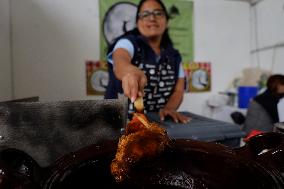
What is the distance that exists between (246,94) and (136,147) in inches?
92.2

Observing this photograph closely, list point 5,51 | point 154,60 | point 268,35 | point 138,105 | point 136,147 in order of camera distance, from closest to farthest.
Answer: point 136,147 → point 138,105 → point 154,60 → point 5,51 → point 268,35

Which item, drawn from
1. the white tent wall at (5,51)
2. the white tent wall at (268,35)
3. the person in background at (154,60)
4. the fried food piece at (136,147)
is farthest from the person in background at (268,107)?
the white tent wall at (5,51)

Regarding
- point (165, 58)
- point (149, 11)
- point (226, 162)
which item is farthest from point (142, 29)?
point (226, 162)

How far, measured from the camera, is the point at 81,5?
2.48m

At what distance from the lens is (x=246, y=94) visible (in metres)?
2.61

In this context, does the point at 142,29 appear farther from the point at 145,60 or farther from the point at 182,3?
the point at 182,3

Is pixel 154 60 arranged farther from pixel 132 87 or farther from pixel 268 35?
pixel 268 35

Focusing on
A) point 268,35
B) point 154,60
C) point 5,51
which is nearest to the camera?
point 154,60

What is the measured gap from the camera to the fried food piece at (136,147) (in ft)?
1.63

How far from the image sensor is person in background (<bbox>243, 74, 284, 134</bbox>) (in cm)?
190

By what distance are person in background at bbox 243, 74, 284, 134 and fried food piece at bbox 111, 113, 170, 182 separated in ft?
5.10

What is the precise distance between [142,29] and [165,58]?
0.28 metres

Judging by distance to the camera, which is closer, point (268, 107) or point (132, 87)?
point (132, 87)

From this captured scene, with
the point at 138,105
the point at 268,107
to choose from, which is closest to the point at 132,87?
the point at 138,105
